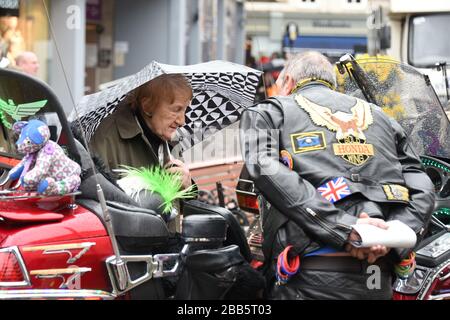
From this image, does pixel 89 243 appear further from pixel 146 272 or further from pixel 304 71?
pixel 304 71

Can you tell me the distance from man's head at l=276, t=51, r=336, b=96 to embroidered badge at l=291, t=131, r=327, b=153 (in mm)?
373

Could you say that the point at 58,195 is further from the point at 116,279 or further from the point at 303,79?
the point at 303,79

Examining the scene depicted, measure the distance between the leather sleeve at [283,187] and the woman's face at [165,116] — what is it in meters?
0.64

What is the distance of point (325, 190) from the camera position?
14.3 ft

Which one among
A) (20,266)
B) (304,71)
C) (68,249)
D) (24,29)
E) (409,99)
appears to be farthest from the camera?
(24,29)

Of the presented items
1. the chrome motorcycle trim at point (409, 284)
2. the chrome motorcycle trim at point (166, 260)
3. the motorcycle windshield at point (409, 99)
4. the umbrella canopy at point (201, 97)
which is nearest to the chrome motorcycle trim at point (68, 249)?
the chrome motorcycle trim at point (166, 260)

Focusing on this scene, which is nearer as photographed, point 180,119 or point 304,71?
point 304,71

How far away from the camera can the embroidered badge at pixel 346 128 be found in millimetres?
4418

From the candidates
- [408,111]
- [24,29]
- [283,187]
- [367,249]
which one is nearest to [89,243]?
[283,187]

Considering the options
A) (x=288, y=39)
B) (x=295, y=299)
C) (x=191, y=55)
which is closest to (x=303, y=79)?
(x=295, y=299)

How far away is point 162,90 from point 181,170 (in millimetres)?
437

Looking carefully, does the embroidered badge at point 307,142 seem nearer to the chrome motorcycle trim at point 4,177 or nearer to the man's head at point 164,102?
the man's head at point 164,102
